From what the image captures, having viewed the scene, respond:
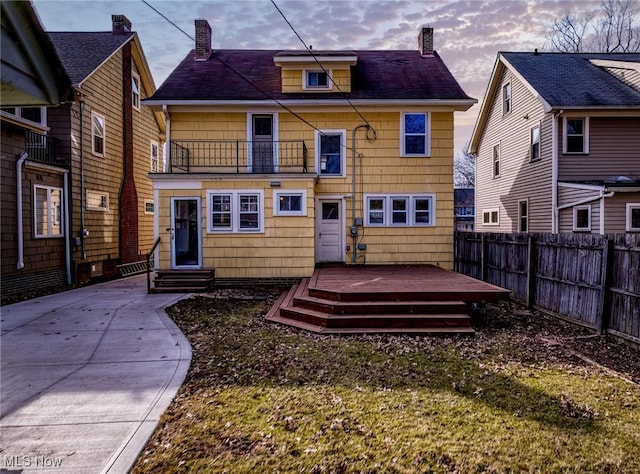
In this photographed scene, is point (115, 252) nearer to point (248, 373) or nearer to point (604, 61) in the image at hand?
point (248, 373)

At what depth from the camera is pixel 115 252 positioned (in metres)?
14.5

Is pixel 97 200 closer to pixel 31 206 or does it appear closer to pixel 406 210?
pixel 31 206

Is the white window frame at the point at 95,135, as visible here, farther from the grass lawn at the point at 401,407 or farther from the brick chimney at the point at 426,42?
the brick chimney at the point at 426,42

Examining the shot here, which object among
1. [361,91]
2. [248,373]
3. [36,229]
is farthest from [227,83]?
[248,373]

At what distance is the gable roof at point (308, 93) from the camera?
1180 cm

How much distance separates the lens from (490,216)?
731 inches

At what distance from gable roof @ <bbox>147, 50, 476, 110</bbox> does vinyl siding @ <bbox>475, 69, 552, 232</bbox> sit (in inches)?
164

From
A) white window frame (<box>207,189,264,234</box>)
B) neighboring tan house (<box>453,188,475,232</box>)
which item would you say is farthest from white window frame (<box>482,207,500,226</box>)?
neighboring tan house (<box>453,188,475,232</box>)

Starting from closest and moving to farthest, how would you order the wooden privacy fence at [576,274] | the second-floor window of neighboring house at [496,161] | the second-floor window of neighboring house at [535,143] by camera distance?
the wooden privacy fence at [576,274]
the second-floor window of neighboring house at [535,143]
the second-floor window of neighboring house at [496,161]

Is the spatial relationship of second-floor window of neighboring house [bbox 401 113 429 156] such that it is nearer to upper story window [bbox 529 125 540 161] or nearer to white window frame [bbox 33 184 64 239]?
upper story window [bbox 529 125 540 161]

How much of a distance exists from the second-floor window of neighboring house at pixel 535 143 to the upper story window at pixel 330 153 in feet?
25.5

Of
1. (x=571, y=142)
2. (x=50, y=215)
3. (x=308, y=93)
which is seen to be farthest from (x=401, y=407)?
(x=571, y=142)

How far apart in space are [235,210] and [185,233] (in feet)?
6.73

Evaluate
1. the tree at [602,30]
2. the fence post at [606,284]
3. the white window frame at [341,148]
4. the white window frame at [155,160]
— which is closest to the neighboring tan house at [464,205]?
the tree at [602,30]
